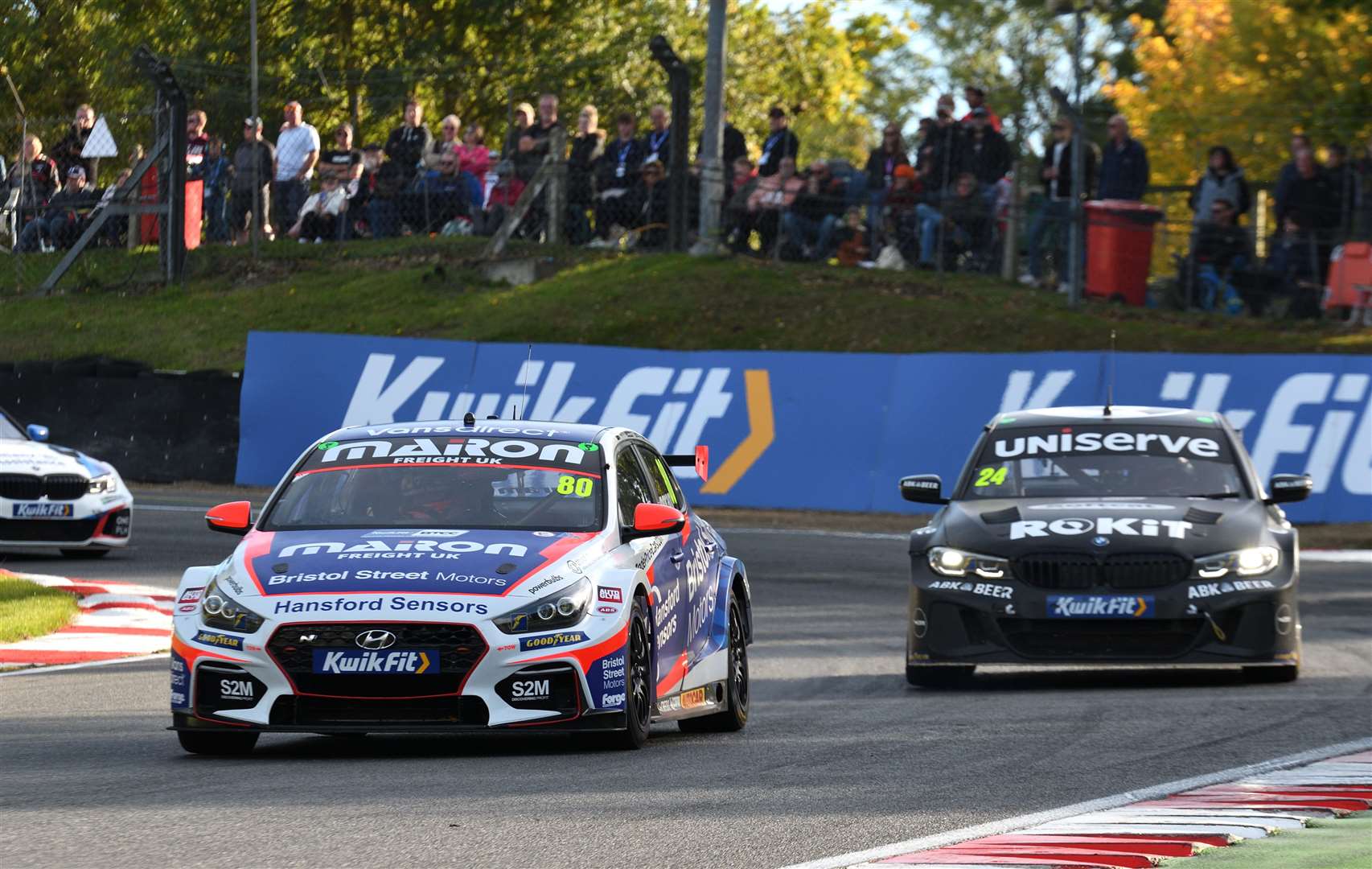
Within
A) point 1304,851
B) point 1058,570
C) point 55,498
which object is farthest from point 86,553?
point 1304,851

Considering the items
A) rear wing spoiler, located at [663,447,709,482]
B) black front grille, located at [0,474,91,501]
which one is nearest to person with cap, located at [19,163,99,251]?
black front grille, located at [0,474,91,501]

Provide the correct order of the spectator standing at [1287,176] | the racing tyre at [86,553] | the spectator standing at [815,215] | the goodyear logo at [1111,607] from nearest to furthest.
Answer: the goodyear logo at [1111,607] → the racing tyre at [86,553] → the spectator standing at [1287,176] → the spectator standing at [815,215]

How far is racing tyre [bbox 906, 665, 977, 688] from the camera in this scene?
39.4 feet

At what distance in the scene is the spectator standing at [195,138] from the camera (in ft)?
101

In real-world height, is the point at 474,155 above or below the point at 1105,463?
above

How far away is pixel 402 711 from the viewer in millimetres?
8461

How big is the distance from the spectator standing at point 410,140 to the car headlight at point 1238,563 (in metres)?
18.4

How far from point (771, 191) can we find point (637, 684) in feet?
63.1

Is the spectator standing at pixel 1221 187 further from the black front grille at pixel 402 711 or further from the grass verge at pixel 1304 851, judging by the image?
the grass verge at pixel 1304 851

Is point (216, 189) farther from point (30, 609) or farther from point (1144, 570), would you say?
point (1144, 570)

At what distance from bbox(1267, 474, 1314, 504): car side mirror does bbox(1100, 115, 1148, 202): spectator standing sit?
13.4 m

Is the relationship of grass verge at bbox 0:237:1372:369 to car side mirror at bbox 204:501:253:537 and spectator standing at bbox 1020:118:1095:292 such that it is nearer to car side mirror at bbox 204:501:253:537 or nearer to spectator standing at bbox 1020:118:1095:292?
spectator standing at bbox 1020:118:1095:292

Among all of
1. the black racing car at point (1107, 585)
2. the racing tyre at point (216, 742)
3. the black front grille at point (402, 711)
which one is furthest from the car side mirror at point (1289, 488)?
the racing tyre at point (216, 742)

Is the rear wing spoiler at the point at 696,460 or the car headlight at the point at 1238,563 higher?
the rear wing spoiler at the point at 696,460
